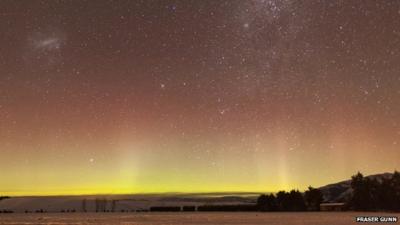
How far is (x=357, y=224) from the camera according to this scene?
111938mm

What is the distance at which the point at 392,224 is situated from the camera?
99.8m

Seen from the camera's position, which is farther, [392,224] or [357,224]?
[357,224]

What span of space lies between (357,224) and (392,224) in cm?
1271
